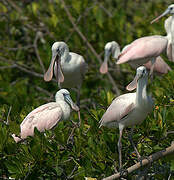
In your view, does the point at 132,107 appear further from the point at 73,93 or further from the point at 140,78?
the point at 73,93

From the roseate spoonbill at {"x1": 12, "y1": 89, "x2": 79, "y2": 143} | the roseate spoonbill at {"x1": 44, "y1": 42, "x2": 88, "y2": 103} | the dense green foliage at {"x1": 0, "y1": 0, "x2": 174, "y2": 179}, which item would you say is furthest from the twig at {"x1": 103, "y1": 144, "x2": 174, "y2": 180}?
the roseate spoonbill at {"x1": 44, "y1": 42, "x2": 88, "y2": 103}

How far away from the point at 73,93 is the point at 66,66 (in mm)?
517

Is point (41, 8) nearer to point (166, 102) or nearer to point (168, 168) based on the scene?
point (166, 102)

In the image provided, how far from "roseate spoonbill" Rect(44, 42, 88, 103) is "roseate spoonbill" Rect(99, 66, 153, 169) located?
137cm

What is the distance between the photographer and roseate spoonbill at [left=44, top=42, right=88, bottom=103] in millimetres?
5387

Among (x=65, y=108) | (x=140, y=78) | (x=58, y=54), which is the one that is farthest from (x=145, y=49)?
(x=140, y=78)

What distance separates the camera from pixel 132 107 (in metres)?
3.81

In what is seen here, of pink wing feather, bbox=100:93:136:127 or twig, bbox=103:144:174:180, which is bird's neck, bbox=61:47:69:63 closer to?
pink wing feather, bbox=100:93:136:127

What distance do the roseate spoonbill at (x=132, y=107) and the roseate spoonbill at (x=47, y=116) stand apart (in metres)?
0.62

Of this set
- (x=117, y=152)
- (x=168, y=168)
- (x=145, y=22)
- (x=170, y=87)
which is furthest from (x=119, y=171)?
(x=145, y=22)

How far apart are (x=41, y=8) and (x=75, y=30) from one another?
114 cm

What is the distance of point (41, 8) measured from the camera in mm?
7785

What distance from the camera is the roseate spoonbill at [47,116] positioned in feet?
14.1

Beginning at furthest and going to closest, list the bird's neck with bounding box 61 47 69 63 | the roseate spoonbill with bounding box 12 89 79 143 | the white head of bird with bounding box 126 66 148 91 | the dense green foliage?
the bird's neck with bounding box 61 47 69 63 < the roseate spoonbill with bounding box 12 89 79 143 < the white head of bird with bounding box 126 66 148 91 < the dense green foliage
